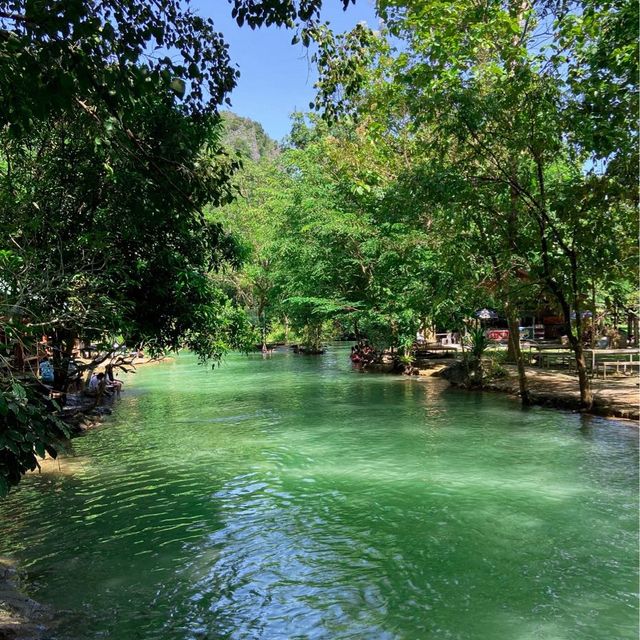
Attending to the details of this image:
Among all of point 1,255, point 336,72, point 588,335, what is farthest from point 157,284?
point 588,335

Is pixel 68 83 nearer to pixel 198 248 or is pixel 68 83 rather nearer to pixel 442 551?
pixel 442 551

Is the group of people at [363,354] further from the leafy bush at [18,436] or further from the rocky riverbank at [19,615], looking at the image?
the leafy bush at [18,436]

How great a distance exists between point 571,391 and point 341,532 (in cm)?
1088

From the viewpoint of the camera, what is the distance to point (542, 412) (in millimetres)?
14219

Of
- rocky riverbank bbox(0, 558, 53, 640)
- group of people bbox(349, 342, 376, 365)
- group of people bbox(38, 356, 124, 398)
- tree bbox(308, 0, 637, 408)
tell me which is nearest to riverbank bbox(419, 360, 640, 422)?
tree bbox(308, 0, 637, 408)

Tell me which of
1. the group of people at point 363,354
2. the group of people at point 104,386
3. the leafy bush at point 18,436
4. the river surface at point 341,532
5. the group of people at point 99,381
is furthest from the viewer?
the group of people at point 363,354

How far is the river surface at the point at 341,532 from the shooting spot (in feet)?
16.3


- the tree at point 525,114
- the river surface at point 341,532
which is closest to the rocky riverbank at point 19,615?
the river surface at point 341,532

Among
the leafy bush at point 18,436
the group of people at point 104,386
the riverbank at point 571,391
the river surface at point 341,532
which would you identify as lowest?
the river surface at point 341,532

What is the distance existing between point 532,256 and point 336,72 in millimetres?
9399

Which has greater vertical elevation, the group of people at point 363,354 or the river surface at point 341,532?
the group of people at point 363,354

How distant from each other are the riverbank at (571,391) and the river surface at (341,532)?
29.1 inches

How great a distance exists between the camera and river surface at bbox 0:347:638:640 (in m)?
4.96

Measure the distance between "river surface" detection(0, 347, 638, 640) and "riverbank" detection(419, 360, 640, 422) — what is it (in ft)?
2.42
